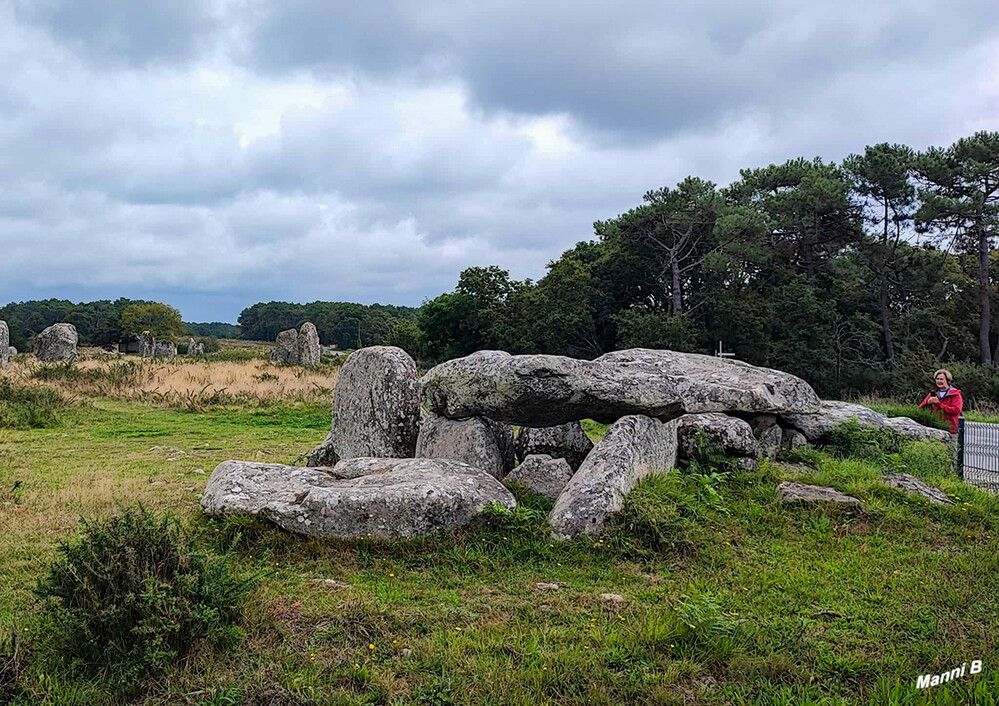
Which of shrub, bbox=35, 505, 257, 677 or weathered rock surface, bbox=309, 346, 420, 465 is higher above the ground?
weathered rock surface, bbox=309, 346, 420, 465

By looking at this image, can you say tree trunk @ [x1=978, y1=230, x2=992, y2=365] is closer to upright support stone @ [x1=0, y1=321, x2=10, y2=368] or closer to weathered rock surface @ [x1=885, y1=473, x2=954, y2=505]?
weathered rock surface @ [x1=885, y1=473, x2=954, y2=505]

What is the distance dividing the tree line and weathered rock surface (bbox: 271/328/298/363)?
12239 millimetres

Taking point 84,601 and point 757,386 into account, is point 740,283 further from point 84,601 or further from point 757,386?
point 84,601

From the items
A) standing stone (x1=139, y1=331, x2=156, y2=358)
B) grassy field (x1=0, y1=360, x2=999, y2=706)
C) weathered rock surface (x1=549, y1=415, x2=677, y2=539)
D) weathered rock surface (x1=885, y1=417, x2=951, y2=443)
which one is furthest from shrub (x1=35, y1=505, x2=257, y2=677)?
standing stone (x1=139, y1=331, x2=156, y2=358)

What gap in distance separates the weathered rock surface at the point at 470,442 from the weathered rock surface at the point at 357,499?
1.58 metres

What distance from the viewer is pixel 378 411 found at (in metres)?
10.2

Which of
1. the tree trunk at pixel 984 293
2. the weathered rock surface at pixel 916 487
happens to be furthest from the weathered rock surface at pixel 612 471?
the tree trunk at pixel 984 293

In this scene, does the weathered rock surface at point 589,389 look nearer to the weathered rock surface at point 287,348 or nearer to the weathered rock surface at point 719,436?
the weathered rock surface at point 719,436

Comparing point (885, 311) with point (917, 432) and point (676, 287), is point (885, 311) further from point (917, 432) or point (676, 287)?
point (917, 432)

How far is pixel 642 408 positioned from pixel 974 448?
618cm

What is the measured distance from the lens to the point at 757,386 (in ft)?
30.8

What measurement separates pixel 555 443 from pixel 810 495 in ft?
11.8

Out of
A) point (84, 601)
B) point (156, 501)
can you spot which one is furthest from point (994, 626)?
point (156, 501)

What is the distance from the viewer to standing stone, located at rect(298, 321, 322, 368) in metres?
34.8
